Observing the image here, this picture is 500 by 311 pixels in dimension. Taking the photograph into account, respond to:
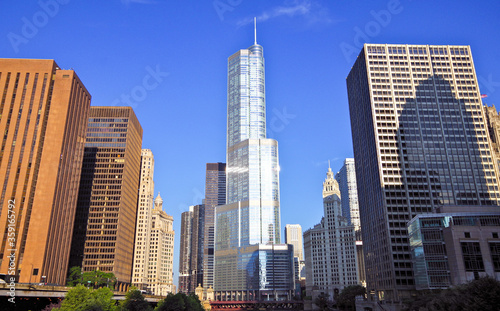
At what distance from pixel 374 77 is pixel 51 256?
14952cm

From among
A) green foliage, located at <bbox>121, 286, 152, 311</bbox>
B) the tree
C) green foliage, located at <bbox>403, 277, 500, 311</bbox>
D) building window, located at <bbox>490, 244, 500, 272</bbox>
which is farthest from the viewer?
the tree

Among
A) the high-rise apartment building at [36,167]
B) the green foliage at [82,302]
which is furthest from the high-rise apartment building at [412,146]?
the high-rise apartment building at [36,167]

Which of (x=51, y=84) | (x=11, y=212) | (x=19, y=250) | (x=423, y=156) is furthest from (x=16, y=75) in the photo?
(x=423, y=156)

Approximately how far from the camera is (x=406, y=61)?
7643 inches

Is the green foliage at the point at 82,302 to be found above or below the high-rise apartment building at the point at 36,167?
below

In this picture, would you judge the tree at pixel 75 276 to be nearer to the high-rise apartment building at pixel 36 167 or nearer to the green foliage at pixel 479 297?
the high-rise apartment building at pixel 36 167

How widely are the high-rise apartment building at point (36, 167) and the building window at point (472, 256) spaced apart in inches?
4830

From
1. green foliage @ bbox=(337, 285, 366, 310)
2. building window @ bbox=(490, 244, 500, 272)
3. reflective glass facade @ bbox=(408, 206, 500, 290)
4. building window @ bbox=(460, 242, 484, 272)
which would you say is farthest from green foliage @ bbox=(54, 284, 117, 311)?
green foliage @ bbox=(337, 285, 366, 310)

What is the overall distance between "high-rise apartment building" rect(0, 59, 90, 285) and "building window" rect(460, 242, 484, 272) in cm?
12268

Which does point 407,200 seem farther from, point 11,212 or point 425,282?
point 11,212

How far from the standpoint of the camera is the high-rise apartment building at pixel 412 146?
170625 mm

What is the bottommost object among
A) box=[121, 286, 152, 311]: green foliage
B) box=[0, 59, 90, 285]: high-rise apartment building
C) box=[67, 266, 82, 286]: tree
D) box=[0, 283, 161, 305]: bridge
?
box=[121, 286, 152, 311]: green foliage

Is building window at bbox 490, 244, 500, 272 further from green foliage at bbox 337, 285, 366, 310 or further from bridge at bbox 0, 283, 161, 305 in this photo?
bridge at bbox 0, 283, 161, 305

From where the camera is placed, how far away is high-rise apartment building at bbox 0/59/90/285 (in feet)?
427
